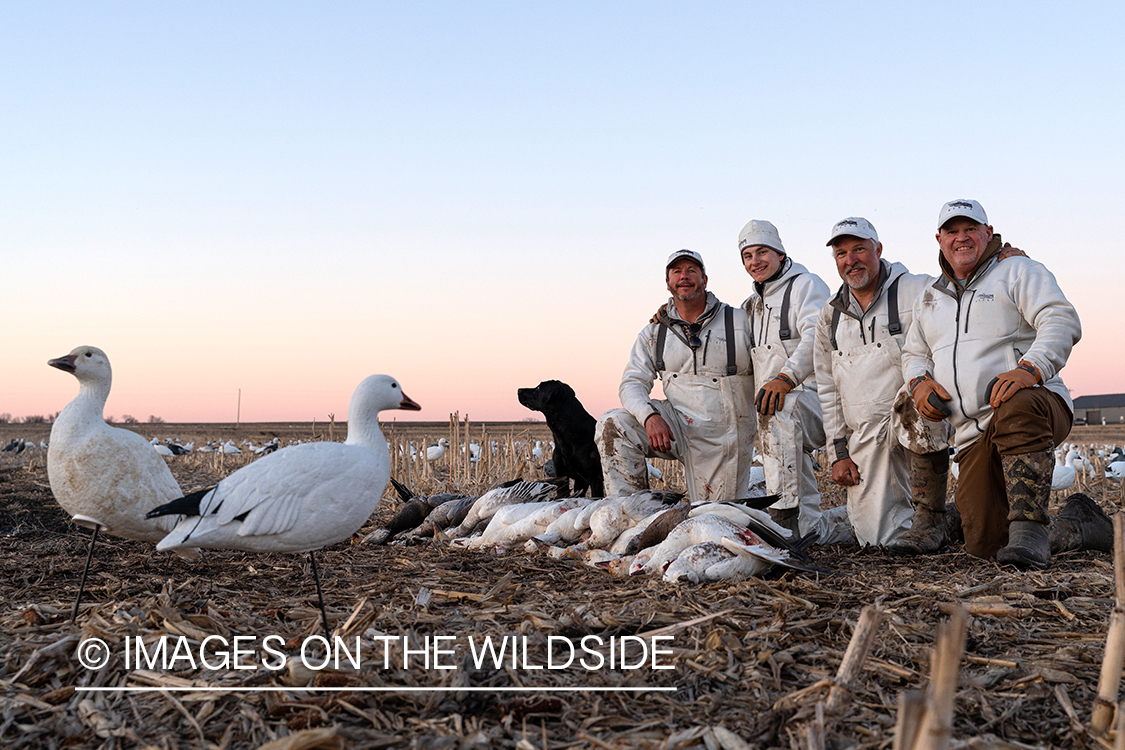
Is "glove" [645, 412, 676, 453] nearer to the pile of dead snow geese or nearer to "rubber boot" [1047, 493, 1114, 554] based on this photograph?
the pile of dead snow geese

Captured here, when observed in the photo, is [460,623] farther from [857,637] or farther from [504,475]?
[504,475]

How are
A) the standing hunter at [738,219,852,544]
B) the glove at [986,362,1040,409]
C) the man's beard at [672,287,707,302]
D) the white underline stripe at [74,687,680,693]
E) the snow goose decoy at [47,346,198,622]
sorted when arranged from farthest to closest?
the man's beard at [672,287,707,302] → the standing hunter at [738,219,852,544] → the glove at [986,362,1040,409] → the snow goose decoy at [47,346,198,622] → the white underline stripe at [74,687,680,693]

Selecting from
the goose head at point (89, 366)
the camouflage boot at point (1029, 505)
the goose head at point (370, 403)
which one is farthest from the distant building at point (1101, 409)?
the goose head at point (89, 366)

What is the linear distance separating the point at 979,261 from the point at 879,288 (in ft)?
3.16

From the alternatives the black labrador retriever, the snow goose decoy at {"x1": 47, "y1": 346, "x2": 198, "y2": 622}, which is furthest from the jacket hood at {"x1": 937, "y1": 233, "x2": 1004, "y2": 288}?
the snow goose decoy at {"x1": 47, "y1": 346, "x2": 198, "y2": 622}

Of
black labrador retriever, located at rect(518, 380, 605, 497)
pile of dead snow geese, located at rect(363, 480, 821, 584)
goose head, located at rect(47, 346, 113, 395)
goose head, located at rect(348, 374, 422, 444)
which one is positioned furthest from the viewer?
black labrador retriever, located at rect(518, 380, 605, 497)

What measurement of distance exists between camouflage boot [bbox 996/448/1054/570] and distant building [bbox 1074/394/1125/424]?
282 ft

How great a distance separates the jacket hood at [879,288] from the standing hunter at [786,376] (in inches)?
13.0

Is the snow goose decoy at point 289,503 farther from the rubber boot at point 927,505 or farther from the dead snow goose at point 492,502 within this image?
the rubber boot at point 927,505

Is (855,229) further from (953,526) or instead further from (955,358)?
(953,526)

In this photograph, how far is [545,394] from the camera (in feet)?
27.8

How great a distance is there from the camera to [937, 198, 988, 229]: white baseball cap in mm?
5527

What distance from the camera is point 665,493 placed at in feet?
20.9

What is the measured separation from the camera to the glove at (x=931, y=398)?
5.61m
